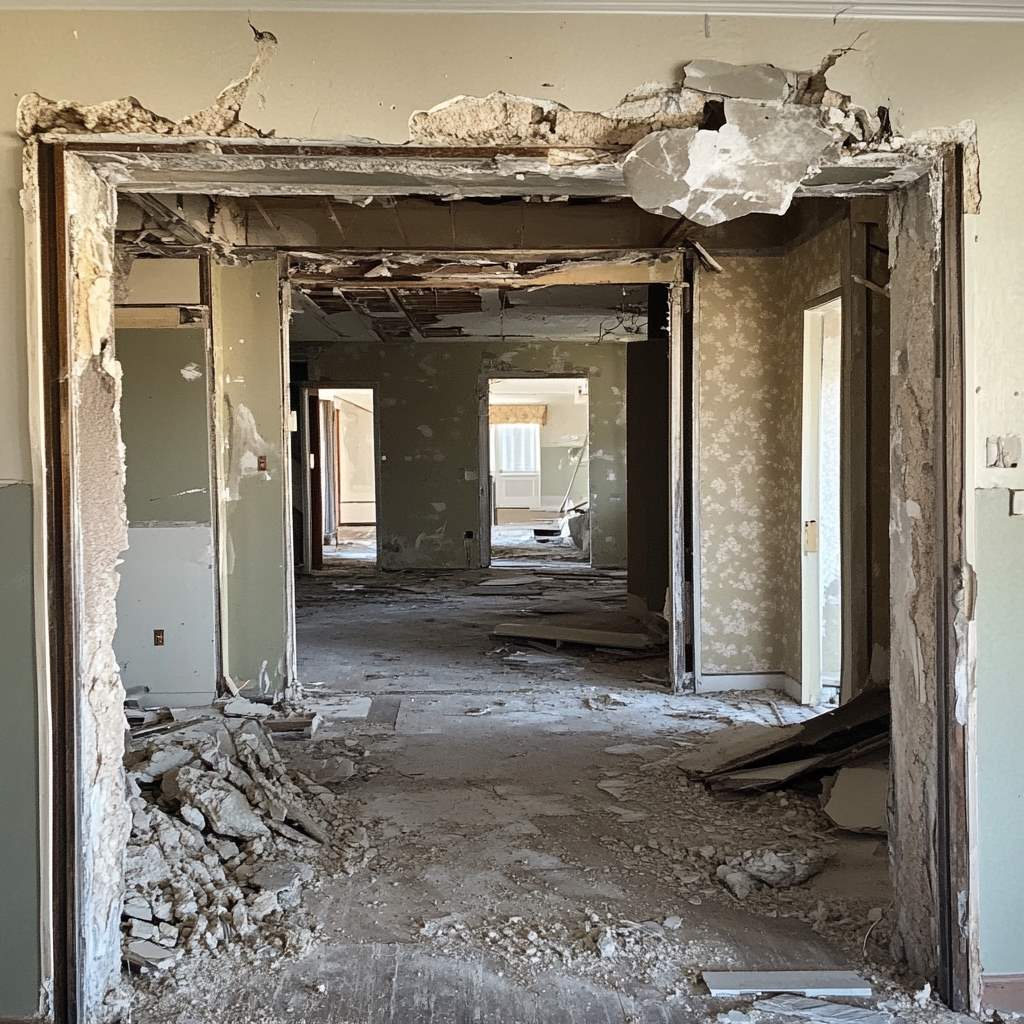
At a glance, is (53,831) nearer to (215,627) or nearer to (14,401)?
(14,401)

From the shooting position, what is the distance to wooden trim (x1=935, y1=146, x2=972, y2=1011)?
2.34 meters

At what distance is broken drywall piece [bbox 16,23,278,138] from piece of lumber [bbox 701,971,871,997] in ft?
8.07

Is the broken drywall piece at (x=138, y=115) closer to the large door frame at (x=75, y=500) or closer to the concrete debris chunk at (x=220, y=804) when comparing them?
the large door frame at (x=75, y=500)

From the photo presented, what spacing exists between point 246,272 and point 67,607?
12.0 feet

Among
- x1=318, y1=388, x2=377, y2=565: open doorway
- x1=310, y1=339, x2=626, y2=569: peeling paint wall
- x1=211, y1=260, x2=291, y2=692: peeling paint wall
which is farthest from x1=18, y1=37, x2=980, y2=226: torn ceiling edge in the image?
x1=318, y1=388, x2=377, y2=565: open doorway

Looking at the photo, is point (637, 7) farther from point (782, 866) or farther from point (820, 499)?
point (820, 499)

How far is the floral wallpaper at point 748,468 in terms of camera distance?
5.63 m

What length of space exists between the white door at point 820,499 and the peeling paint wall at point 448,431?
6.03 meters

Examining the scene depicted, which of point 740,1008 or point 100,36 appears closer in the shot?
point 100,36

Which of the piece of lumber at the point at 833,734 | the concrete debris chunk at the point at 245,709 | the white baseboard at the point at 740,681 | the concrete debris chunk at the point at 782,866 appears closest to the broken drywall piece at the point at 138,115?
the concrete debris chunk at the point at 782,866

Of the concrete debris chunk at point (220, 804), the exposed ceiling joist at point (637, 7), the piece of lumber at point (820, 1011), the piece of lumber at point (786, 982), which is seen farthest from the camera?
the concrete debris chunk at point (220, 804)

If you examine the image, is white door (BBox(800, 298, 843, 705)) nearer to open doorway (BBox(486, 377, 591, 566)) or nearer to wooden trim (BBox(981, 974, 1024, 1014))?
wooden trim (BBox(981, 974, 1024, 1014))

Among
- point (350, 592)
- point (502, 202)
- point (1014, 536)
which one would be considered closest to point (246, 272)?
point (502, 202)

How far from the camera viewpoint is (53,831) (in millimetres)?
2285
